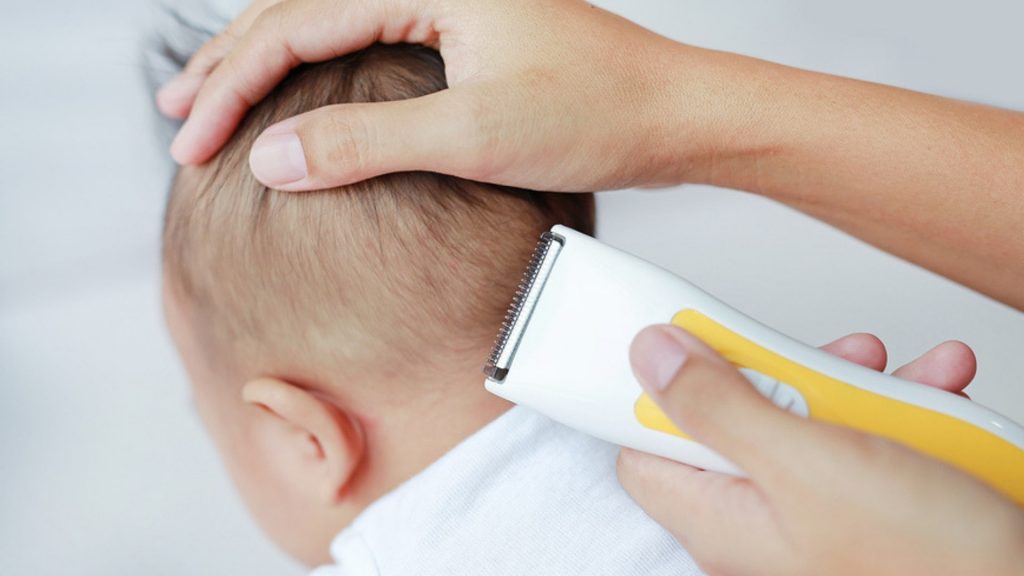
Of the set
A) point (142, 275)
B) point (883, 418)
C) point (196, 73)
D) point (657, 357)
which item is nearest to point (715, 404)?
point (657, 357)

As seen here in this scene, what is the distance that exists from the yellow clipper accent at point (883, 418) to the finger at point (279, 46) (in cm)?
33

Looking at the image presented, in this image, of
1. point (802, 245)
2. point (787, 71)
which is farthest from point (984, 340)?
point (787, 71)

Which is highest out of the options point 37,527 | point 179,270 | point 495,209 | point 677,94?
point 677,94

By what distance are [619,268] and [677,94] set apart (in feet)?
0.62

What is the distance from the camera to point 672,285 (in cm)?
66

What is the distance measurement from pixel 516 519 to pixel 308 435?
0.60 feet

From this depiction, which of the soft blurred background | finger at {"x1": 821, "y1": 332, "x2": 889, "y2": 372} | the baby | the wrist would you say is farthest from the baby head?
the soft blurred background

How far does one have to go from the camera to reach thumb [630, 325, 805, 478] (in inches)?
21.0

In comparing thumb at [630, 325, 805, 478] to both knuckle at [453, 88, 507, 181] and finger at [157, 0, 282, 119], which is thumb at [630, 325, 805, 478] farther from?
finger at [157, 0, 282, 119]

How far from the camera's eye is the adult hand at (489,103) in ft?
2.27

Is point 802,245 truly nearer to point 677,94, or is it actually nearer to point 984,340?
point 984,340

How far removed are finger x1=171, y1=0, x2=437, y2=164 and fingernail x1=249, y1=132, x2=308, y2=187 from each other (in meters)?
0.09

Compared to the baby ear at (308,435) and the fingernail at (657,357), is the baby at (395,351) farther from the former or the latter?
the fingernail at (657,357)

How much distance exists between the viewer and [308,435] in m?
0.80
